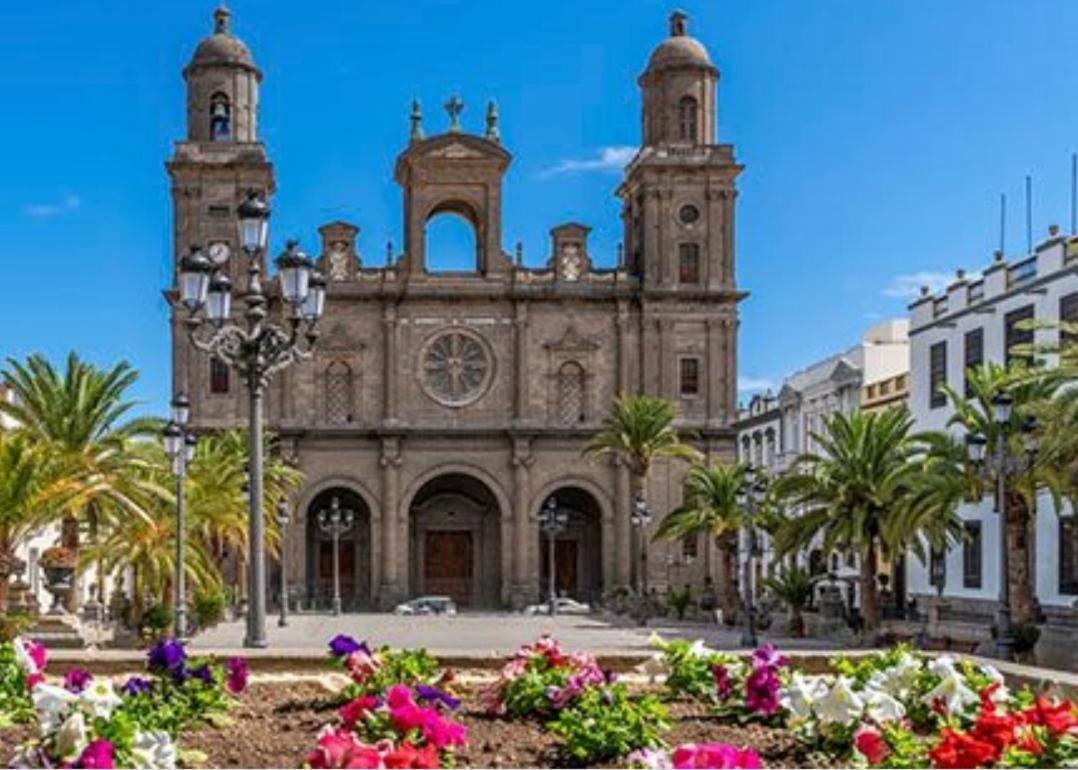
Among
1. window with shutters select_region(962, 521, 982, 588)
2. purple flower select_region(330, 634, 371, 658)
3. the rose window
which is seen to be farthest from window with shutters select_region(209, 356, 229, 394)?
purple flower select_region(330, 634, 371, 658)

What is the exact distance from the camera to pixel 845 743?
36.7 feet

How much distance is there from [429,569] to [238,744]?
64.9 meters

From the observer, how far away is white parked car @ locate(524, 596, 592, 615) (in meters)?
68.7

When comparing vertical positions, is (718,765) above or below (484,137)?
below

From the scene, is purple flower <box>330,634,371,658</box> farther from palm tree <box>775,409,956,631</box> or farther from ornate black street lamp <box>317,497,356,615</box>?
ornate black street lamp <box>317,497,356,615</box>

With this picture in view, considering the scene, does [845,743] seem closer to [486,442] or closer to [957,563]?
[957,563]

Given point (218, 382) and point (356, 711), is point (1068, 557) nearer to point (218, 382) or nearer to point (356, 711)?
point (356, 711)

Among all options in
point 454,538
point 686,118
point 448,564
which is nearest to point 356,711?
point 686,118

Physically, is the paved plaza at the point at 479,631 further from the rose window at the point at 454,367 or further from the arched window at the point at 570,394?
the rose window at the point at 454,367

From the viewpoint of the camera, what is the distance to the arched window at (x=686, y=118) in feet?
245

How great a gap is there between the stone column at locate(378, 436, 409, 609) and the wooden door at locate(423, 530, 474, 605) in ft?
11.9

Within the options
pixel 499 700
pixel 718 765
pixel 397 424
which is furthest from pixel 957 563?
pixel 718 765

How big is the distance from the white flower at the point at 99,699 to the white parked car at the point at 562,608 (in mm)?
58423

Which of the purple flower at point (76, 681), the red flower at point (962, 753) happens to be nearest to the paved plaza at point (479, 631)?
the purple flower at point (76, 681)
